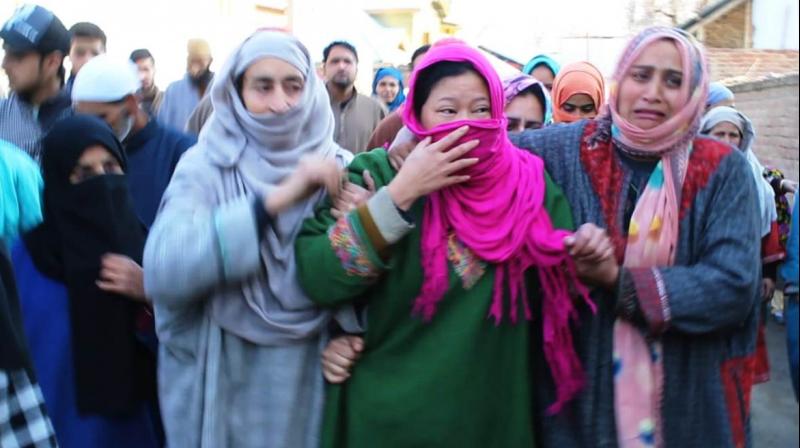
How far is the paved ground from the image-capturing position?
447 cm

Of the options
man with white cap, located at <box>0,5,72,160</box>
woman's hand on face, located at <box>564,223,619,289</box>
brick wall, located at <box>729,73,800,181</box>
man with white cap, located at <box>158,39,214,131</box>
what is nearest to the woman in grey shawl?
woman's hand on face, located at <box>564,223,619,289</box>

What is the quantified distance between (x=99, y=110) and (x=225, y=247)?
1656mm

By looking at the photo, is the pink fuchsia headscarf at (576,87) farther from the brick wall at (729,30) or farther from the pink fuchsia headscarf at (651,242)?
the brick wall at (729,30)

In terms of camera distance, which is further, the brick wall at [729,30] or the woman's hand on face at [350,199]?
the brick wall at [729,30]

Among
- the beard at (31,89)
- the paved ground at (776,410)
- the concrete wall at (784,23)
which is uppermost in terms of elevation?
the concrete wall at (784,23)

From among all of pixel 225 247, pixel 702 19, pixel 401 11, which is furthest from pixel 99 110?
pixel 401 11

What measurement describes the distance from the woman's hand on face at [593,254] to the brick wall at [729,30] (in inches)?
549

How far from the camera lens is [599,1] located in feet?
44.3

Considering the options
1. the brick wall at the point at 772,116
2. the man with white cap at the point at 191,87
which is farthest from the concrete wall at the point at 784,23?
the man with white cap at the point at 191,87

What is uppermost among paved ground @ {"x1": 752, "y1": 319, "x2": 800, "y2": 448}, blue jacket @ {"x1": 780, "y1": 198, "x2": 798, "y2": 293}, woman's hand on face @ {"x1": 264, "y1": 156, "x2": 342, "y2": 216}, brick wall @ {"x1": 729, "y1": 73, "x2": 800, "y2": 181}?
woman's hand on face @ {"x1": 264, "y1": 156, "x2": 342, "y2": 216}

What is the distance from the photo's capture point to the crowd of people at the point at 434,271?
1993 millimetres

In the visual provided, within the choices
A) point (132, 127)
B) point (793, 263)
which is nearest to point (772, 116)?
point (793, 263)

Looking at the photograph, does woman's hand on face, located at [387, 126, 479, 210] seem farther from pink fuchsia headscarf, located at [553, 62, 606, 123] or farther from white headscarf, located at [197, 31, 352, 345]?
pink fuchsia headscarf, located at [553, 62, 606, 123]

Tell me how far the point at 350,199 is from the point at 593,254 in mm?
599
